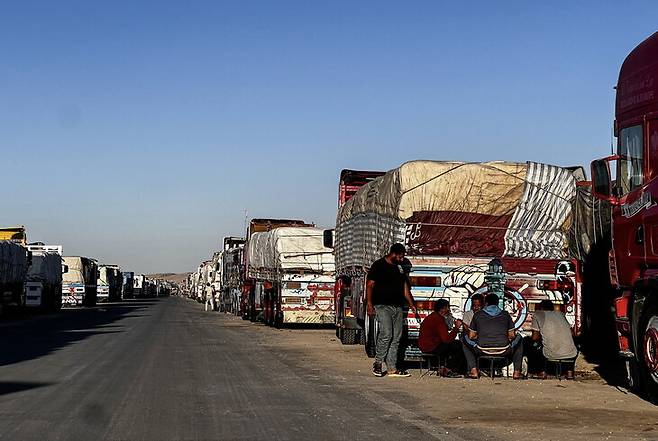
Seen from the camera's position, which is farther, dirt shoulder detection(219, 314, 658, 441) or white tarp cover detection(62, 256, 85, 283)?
white tarp cover detection(62, 256, 85, 283)

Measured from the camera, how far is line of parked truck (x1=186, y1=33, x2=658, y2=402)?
11531 mm

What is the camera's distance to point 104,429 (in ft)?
30.0

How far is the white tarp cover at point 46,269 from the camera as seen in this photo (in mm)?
48406

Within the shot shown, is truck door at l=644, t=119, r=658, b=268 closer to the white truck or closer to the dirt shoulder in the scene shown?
the dirt shoulder

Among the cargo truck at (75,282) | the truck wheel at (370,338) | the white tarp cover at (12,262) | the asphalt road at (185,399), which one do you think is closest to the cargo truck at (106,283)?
the cargo truck at (75,282)

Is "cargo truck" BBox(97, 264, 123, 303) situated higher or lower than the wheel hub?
higher

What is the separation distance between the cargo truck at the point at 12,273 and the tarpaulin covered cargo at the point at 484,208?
2801 centimetres

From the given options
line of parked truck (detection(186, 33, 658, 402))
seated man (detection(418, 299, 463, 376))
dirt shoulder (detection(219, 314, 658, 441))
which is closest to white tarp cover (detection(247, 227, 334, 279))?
line of parked truck (detection(186, 33, 658, 402))

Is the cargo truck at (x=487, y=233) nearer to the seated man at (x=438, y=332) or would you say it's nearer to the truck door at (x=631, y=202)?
the seated man at (x=438, y=332)

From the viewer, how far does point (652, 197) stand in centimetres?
1087

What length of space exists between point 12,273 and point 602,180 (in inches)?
1359

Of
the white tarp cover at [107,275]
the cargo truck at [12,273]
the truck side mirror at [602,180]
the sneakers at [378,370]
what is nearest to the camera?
the truck side mirror at [602,180]

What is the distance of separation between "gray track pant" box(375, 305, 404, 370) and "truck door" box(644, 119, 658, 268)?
433cm

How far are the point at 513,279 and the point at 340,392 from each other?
387 centimetres
